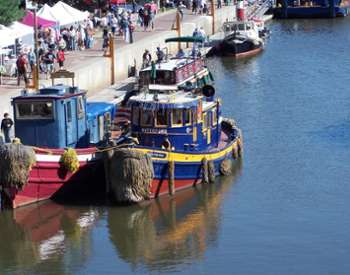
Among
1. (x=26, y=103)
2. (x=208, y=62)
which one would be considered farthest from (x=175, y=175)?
(x=208, y=62)

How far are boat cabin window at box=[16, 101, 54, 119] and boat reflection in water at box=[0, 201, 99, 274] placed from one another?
8.95 ft

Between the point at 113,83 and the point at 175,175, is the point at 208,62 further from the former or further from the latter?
the point at 175,175

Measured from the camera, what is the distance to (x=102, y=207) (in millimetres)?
36781

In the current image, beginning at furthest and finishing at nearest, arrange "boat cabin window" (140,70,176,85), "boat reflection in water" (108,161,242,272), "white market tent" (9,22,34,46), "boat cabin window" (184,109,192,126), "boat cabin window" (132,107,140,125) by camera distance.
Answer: "white market tent" (9,22,34,46), "boat cabin window" (140,70,176,85), "boat cabin window" (184,109,192,126), "boat cabin window" (132,107,140,125), "boat reflection in water" (108,161,242,272)

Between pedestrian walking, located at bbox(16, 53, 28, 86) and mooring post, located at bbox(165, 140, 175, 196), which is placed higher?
pedestrian walking, located at bbox(16, 53, 28, 86)

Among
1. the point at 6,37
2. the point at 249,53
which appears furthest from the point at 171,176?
the point at 249,53

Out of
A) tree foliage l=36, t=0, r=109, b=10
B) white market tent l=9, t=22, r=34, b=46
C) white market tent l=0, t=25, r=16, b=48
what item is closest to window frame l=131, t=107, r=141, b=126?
white market tent l=0, t=25, r=16, b=48

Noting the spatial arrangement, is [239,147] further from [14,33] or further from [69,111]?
[14,33]

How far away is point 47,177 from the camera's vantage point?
36.2 m

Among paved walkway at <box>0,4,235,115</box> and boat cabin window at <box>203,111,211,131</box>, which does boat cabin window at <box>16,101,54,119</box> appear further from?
paved walkway at <box>0,4,235,115</box>

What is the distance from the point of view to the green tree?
5556 cm

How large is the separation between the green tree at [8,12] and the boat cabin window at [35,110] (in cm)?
1892

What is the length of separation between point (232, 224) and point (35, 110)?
7.26 meters

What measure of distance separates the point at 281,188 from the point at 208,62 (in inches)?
1221
